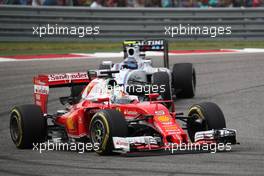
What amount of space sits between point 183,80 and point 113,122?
717 centimetres

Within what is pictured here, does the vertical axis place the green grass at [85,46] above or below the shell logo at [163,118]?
above

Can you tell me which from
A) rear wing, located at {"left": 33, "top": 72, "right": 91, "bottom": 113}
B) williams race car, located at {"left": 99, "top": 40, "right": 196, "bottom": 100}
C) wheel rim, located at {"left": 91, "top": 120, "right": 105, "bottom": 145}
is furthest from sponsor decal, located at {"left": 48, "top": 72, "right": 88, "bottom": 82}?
wheel rim, located at {"left": 91, "top": 120, "right": 105, "bottom": 145}

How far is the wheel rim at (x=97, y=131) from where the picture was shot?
39.4 feet

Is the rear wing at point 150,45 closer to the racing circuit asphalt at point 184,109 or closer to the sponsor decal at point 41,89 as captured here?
the racing circuit asphalt at point 184,109

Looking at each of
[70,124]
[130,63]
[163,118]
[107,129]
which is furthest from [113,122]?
[130,63]

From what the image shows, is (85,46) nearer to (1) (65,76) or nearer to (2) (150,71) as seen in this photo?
(2) (150,71)

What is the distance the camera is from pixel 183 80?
1875cm

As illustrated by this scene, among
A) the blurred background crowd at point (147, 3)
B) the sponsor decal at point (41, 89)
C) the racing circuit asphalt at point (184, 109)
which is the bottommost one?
the racing circuit asphalt at point (184, 109)

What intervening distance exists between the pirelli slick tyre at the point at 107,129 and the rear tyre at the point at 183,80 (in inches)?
263

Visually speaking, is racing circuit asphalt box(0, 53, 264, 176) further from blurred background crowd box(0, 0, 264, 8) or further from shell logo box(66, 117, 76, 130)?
blurred background crowd box(0, 0, 264, 8)

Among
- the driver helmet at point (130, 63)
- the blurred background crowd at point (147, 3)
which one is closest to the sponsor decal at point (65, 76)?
the driver helmet at point (130, 63)

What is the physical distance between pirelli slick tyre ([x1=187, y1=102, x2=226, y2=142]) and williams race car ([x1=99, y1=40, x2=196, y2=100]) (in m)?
2.73

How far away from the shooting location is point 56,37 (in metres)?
27.5

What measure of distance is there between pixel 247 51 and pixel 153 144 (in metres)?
15.6
